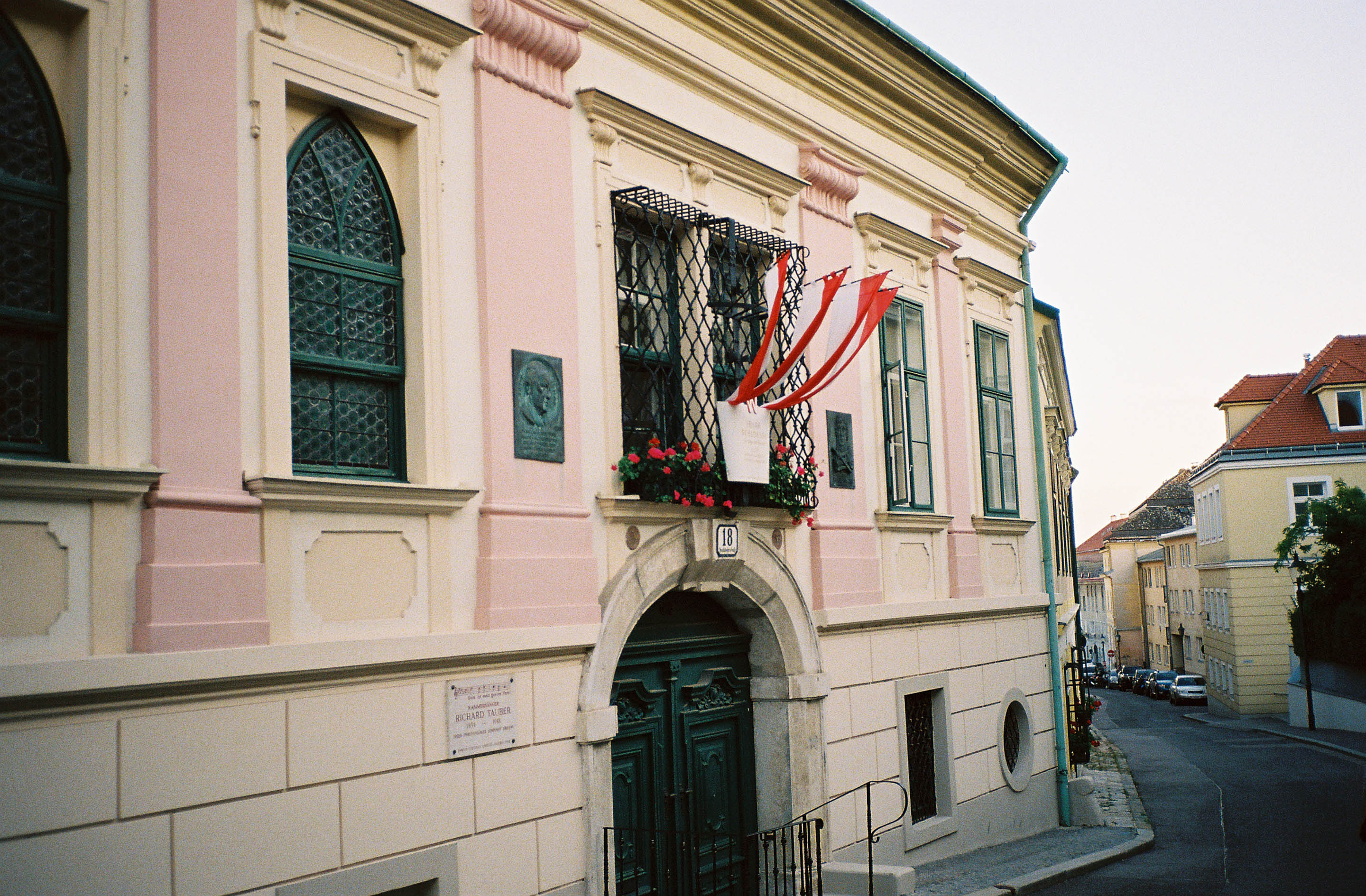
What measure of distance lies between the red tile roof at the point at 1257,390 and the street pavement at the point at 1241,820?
16.4 metres

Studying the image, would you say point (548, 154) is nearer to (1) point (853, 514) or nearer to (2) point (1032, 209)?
(1) point (853, 514)

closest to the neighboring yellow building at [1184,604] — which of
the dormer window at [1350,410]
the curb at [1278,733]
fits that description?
the curb at [1278,733]

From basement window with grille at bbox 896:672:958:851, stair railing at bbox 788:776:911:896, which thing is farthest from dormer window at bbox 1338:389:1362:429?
stair railing at bbox 788:776:911:896

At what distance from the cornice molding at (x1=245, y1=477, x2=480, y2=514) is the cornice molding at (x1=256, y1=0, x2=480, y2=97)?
7.86ft

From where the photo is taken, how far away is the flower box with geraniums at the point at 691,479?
840 cm

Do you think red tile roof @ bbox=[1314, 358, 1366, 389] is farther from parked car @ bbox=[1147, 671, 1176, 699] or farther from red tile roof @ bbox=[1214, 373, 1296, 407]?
parked car @ bbox=[1147, 671, 1176, 699]

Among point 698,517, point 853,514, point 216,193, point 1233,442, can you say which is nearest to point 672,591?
point 698,517

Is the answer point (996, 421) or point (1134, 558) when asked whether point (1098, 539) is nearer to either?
point (1134, 558)

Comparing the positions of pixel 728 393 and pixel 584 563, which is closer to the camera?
pixel 584 563

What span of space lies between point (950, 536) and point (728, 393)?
431 cm

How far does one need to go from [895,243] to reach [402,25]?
21.7 ft

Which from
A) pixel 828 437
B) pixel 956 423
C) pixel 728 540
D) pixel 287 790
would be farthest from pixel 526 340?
A: pixel 956 423

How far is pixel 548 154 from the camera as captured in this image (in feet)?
26.0

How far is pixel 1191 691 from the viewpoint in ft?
167
